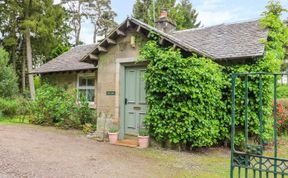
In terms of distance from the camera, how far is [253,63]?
8617mm

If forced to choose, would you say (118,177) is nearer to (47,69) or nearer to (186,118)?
(186,118)

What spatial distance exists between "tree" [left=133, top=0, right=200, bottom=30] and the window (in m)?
19.1

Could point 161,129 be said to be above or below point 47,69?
below

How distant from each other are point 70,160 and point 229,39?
727 cm

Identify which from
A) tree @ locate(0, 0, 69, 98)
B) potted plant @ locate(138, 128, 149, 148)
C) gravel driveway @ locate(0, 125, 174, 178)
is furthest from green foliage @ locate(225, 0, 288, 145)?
tree @ locate(0, 0, 69, 98)

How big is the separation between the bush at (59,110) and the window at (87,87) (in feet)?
3.13

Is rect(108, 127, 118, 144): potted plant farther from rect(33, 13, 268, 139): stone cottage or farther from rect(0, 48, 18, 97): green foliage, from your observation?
rect(0, 48, 18, 97): green foliage

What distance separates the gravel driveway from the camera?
5548 millimetres

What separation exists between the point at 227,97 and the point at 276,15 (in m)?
4.01

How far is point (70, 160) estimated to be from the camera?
21.6 feet

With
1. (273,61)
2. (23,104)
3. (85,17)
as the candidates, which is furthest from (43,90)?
(85,17)

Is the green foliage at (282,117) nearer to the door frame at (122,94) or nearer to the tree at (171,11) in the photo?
the door frame at (122,94)

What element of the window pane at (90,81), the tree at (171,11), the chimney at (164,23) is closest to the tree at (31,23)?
the window pane at (90,81)

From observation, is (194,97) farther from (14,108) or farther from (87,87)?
(14,108)
